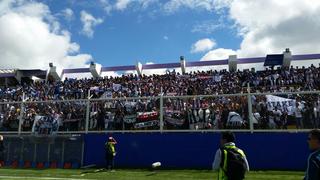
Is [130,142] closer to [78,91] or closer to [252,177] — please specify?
[252,177]

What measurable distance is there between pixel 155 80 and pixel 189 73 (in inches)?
132

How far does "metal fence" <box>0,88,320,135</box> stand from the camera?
16.8m

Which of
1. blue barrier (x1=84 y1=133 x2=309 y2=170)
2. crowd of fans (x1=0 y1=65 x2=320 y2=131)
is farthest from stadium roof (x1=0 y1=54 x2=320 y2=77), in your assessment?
blue barrier (x1=84 y1=133 x2=309 y2=170)

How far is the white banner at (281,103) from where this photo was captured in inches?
660

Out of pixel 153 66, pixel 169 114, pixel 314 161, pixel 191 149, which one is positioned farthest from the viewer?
pixel 153 66

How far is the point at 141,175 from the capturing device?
53.8 feet

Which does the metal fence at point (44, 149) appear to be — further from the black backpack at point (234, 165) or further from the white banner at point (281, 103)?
the black backpack at point (234, 165)

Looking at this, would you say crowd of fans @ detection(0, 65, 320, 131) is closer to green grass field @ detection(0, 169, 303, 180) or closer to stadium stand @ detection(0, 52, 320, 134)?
stadium stand @ detection(0, 52, 320, 134)

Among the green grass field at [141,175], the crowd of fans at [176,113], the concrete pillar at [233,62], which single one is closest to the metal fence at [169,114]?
the crowd of fans at [176,113]

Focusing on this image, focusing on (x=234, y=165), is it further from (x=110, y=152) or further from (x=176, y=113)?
(x=110, y=152)

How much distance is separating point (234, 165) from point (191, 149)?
1095 cm

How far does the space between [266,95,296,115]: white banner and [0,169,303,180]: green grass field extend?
90.3 inches

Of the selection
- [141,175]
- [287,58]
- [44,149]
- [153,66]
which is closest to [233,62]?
[287,58]

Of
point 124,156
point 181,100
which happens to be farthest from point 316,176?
point 124,156
